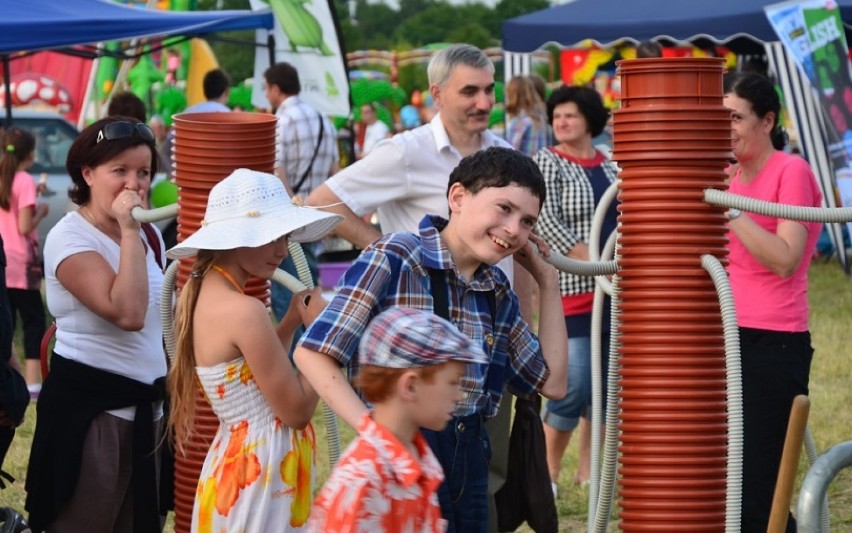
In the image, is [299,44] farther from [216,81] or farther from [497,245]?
[497,245]

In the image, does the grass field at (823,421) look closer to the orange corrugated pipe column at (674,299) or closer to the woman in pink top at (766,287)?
the woman in pink top at (766,287)

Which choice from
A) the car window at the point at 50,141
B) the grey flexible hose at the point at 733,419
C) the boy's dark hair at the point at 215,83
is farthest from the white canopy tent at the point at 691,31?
the grey flexible hose at the point at 733,419

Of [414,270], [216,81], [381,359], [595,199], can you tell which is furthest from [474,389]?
[216,81]

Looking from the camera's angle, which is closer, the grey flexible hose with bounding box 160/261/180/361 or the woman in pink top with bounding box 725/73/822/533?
the grey flexible hose with bounding box 160/261/180/361

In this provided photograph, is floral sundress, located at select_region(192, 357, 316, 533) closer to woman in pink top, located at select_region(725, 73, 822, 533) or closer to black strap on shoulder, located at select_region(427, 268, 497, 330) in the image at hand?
black strap on shoulder, located at select_region(427, 268, 497, 330)

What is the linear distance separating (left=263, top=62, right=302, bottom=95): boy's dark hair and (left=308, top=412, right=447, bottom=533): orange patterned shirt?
7232 millimetres

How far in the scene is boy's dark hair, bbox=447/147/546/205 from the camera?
3.27 meters

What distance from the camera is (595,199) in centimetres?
639

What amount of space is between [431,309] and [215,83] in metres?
7.95

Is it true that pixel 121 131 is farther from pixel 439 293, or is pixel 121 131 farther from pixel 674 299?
pixel 674 299

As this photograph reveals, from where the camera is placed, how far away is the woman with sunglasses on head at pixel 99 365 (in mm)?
3965

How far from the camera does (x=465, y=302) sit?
10.9 feet

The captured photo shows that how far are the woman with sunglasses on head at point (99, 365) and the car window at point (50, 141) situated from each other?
993 centimetres

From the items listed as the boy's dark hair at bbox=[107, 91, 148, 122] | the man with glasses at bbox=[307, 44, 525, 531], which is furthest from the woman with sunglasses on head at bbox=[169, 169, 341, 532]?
the boy's dark hair at bbox=[107, 91, 148, 122]
